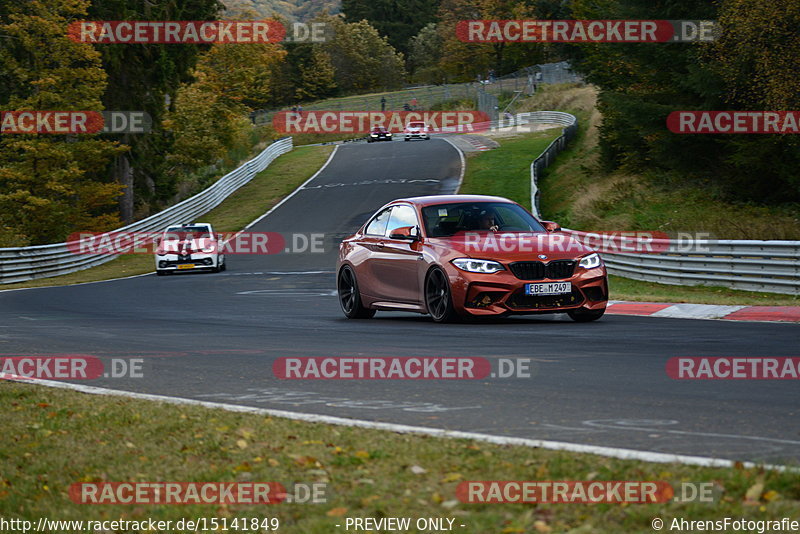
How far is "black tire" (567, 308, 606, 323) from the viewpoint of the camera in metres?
13.9

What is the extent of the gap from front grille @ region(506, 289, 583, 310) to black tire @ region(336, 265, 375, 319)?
311 cm

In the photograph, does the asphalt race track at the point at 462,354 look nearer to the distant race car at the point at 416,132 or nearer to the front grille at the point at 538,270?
the front grille at the point at 538,270

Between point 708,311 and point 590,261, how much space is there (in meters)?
2.69

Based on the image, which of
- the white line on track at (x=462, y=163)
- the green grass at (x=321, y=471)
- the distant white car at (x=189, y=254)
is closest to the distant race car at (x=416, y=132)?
the white line on track at (x=462, y=163)

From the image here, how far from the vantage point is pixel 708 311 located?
1559 cm

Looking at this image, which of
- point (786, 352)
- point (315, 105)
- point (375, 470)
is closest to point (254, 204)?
point (786, 352)

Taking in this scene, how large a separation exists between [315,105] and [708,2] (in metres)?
88.9

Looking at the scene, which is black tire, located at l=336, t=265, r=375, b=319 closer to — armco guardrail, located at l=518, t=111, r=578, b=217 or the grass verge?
the grass verge

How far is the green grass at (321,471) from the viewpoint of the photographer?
15.5ft

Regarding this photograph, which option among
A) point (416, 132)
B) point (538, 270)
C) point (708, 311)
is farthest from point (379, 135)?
point (538, 270)

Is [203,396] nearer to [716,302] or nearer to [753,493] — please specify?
[753,493]

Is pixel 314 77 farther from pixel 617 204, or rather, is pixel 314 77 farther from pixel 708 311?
pixel 708 311

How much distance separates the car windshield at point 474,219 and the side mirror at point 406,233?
17 centimetres

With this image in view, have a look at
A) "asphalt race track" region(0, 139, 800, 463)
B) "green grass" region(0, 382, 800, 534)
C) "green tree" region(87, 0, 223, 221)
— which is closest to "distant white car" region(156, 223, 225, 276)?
"asphalt race track" region(0, 139, 800, 463)
